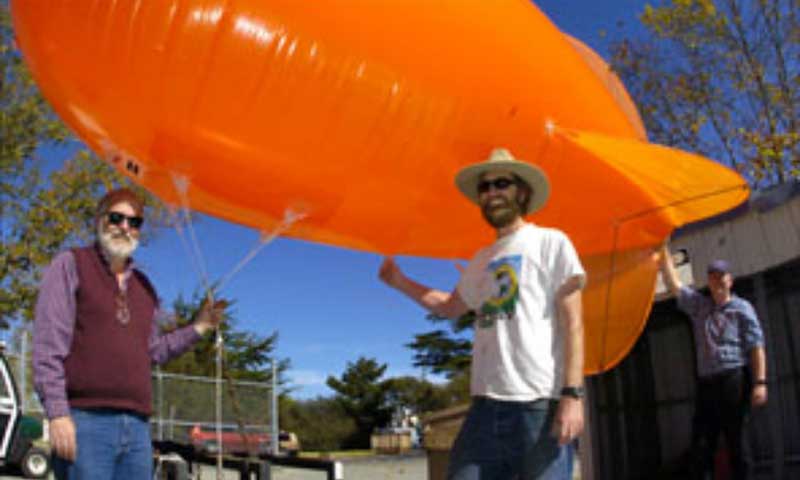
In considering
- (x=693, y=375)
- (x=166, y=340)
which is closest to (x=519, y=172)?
(x=166, y=340)

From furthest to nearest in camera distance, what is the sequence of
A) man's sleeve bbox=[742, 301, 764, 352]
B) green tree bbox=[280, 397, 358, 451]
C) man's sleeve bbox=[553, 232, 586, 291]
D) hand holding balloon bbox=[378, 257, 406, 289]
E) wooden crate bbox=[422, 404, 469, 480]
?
green tree bbox=[280, 397, 358, 451]
wooden crate bbox=[422, 404, 469, 480]
man's sleeve bbox=[742, 301, 764, 352]
hand holding balloon bbox=[378, 257, 406, 289]
man's sleeve bbox=[553, 232, 586, 291]

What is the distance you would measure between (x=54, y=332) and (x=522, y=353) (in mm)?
1460

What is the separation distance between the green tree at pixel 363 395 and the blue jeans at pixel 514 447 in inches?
1436

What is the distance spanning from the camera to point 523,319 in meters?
2.49

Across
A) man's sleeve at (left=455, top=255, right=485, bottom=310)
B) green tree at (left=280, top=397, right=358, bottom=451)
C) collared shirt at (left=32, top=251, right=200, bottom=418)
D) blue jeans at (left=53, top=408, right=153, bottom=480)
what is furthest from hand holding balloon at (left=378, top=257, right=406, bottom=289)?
green tree at (left=280, top=397, right=358, bottom=451)

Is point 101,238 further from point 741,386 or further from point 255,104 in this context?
point 741,386

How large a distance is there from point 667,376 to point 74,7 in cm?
702

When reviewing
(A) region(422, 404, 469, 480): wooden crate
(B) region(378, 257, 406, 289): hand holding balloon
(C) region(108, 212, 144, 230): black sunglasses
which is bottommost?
(A) region(422, 404, 469, 480): wooden crate

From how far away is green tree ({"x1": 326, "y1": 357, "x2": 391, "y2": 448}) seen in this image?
129 feet

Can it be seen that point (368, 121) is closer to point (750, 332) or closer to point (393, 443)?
point (750, 332)

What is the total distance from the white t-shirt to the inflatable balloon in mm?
1127

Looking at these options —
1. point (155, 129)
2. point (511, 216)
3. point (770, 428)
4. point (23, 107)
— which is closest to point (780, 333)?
point (770, 428)

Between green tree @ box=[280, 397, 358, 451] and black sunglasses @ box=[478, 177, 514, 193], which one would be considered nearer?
black sunglasses @ box=[478, 177, 514, 193]

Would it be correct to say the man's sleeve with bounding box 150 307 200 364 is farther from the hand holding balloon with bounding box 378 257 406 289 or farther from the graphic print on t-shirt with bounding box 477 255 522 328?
the graphic print on t-shirt with bounding box 477 255 522 328
